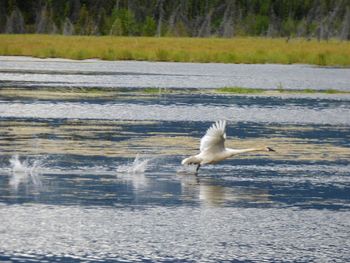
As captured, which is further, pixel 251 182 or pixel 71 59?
pixel 71 59

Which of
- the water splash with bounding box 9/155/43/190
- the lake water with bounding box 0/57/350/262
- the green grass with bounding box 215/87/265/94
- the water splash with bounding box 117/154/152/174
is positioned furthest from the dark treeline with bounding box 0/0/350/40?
the water splash with bounding box 9/155/43/190

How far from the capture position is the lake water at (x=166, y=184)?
13.1 m

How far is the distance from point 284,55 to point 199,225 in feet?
176

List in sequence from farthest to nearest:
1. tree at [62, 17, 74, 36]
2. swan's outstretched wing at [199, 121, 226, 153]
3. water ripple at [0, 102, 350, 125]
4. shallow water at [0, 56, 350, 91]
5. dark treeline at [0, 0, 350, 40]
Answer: dark treeline at [0, 0, 350, 40] < tree at [62, 17, 74, 36] < shallow water at [0, 56, 350, 91] < water ripple at [0, 102, 350, 125] < swan's outstretched wing at [199, 121, 226, 153]

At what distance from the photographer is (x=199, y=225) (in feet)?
47.0

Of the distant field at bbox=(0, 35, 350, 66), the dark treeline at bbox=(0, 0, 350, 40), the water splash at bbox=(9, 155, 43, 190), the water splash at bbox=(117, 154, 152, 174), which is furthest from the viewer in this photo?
the dark treeline at bbox=(0, 0, 350, 40)

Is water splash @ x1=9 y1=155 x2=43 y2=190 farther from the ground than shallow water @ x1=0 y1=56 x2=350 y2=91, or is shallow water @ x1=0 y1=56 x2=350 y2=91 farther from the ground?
shallow water @ x1=0 y1=56 x2=350 y2=91

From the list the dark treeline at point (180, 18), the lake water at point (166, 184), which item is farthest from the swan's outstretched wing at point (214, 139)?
the dark treeline at point (180, 18)

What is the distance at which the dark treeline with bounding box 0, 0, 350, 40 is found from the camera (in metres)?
104

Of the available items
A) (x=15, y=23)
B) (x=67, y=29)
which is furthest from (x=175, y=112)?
(x=15, y=23)

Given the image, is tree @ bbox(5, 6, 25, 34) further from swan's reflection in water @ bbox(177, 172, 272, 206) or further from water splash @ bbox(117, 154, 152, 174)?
swan's reflection in water @ bbox(177, 172, 272, 206)

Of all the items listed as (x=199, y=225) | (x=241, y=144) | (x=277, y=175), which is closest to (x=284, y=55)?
(x=241, y=144)

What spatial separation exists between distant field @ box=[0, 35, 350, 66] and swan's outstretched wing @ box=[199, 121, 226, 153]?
149ft

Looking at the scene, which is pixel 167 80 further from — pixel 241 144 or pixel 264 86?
pixel 241 144
